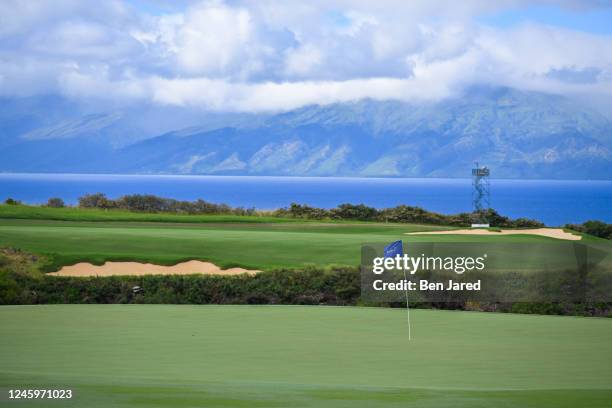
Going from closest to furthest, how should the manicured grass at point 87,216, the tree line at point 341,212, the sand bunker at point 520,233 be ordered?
1. the sand bunker at point 520,233
2. the manicured grass at point 87,216
3. the tree line at point 341,212

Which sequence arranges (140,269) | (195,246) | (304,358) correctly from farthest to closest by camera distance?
1. (195,246)
2. (140,269)
3. (304,358)

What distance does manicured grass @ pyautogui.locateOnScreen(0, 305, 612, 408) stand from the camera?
28.0 feet

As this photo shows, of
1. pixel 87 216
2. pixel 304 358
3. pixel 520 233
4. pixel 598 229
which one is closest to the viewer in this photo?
pixel 304 358

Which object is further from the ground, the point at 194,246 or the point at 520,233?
the point at 520,233

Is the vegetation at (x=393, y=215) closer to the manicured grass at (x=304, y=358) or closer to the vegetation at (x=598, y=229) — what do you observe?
the vegetation at (x=598, y=229)

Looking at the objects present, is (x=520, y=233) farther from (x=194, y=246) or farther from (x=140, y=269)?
(x=140, y=269)

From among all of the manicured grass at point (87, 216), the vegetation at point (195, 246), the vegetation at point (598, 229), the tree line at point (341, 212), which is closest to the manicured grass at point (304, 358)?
the vegetation at point (195, 246)

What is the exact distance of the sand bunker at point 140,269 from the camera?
2366cm

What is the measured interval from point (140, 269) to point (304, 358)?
13.3 m

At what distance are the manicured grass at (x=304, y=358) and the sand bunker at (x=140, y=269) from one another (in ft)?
20.7

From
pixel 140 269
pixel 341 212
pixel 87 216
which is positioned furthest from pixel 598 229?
pixel 87 216

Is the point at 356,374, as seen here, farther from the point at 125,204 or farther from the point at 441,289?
the point at 125,204

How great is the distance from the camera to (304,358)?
11289 mm

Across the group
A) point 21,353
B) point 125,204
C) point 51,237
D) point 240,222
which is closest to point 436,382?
point 21,353
